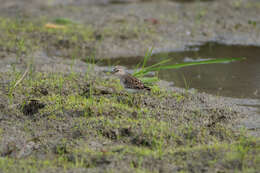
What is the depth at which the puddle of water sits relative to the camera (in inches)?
244

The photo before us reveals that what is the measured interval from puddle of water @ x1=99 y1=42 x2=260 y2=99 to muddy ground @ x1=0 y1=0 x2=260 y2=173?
37cm

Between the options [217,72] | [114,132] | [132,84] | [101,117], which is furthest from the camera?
[217,72]

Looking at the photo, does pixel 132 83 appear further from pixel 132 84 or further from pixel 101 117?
pixel 101 117

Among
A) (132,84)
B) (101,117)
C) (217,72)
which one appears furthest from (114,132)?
(217,72)

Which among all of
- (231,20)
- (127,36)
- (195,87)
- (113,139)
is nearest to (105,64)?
(127,36)

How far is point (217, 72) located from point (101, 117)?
10.1 feet

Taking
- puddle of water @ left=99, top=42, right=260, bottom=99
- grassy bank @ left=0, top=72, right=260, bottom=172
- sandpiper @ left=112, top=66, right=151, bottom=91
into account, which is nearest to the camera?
grassy bank @ left=0, top=72, right=260, bottom=172

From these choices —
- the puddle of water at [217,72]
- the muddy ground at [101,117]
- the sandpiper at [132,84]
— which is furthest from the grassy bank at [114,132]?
the puddle of water at [217,72]

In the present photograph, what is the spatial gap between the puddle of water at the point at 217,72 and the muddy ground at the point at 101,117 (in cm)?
37

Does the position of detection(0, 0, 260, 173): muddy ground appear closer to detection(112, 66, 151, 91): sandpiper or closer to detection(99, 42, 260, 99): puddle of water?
detection(112, 66, 151, 91): sandpiper

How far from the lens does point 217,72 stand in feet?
22.9

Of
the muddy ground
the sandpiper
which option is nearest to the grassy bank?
the muddy ground

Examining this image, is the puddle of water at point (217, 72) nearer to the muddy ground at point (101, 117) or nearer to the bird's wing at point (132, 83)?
the muddy ground at point (101, 117)

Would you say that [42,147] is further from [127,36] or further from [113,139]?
[127,36]
